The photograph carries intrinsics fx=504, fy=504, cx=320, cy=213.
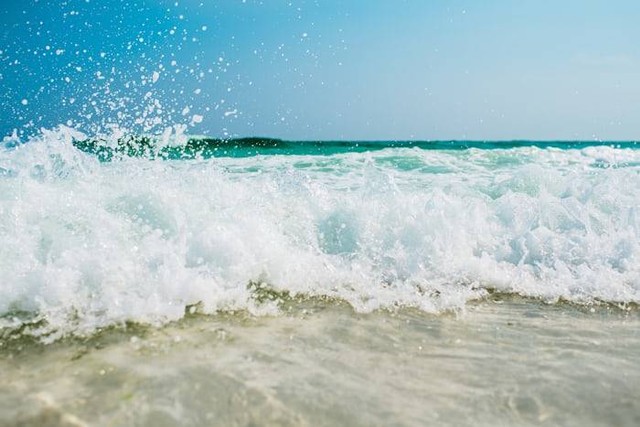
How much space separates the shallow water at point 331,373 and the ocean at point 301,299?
11mm

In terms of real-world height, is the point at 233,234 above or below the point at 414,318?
above

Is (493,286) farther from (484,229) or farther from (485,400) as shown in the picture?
(485,400)

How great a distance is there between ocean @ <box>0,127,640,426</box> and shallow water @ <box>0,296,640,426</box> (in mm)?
11

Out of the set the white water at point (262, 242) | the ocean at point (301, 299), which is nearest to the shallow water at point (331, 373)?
the ocean at point (301, 299)

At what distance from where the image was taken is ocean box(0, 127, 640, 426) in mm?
2084

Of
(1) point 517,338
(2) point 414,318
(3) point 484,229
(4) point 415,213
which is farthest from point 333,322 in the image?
(3) point 484,229

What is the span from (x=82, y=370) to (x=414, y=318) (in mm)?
1867

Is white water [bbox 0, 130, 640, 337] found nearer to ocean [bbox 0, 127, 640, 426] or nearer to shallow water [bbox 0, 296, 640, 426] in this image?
ocean [bbox 0, 127, 640, 426]

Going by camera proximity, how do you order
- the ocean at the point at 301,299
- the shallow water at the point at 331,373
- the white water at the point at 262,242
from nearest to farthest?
the shallow water at the point at 331,373, the ocean at the point at 301,299, the white water at the point at 262,242

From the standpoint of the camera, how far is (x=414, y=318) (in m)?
3.13

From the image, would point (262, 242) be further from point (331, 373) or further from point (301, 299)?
point (331, 373)

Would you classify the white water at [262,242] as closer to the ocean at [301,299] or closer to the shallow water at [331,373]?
the ocean at [301,299]

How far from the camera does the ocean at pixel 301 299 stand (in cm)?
208

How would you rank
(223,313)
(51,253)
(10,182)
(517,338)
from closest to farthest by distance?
1. (517,338)
2. (223,313)
3. (51,253)
4. (10,182)
